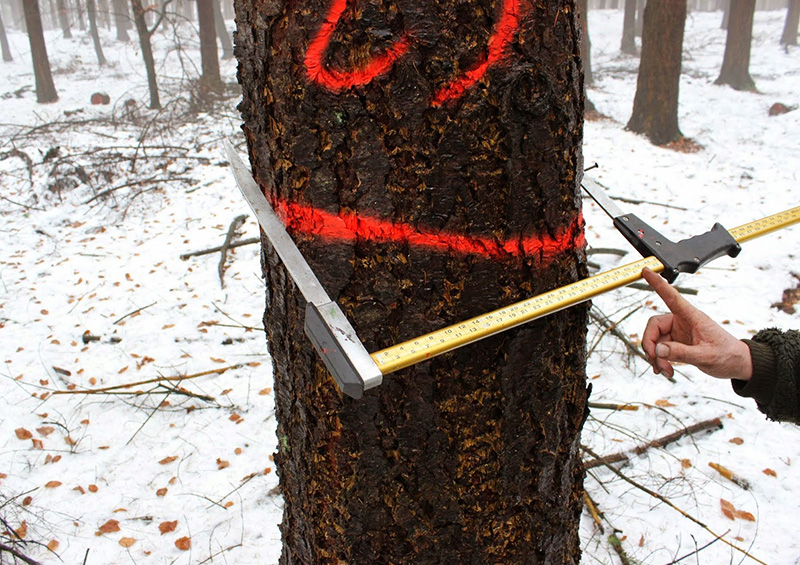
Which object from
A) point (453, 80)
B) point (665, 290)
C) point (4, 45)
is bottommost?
point (665, 290)

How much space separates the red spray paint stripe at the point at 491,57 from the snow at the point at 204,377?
235 centimetres

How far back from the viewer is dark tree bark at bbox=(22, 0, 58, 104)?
15531 millimetres

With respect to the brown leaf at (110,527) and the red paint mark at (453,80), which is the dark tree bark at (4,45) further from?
the red paint mark at (453,80)

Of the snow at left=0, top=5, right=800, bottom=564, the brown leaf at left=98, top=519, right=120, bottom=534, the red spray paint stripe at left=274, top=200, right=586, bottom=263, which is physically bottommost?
the brown leaf at left=98, top=519, right=120, bottom=534

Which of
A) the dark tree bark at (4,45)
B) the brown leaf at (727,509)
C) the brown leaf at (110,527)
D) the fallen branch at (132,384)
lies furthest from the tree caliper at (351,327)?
the dark tree bark at (4,45)

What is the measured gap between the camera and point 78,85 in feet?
69.6

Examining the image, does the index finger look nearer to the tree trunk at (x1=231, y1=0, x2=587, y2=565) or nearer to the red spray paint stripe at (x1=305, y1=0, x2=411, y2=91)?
the tree trunk at (x1=231, y1=0, x2=587, y2=565)

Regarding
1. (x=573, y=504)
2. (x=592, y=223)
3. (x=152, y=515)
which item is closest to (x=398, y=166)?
(x=573, y=504)

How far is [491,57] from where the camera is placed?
3.68 ft

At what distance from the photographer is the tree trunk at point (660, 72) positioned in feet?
30.1

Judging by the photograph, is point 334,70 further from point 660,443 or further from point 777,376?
point 660,443

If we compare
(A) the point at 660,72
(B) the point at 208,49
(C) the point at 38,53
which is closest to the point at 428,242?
(A) the point at 660,72

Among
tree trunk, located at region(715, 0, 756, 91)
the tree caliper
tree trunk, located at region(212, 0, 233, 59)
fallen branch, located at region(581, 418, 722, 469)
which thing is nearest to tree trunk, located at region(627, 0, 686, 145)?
tree trunk, located at region(715, 0, 756, 91)

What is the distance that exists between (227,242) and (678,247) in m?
5.08
